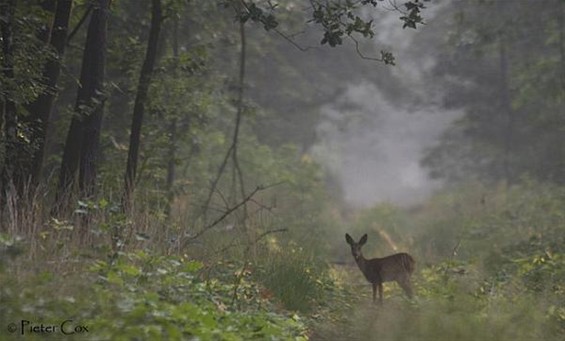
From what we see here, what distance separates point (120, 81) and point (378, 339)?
868cm

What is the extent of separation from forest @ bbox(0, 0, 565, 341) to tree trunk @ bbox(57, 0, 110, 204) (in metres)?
0.03

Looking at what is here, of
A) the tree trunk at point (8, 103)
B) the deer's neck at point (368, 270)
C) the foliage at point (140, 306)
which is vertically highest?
the tree trunk at point (8, 103)

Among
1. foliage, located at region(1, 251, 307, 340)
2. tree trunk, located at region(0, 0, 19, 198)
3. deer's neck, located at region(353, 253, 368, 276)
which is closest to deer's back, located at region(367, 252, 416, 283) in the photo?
deer's neck, located at region(353, 253, 368, 276)

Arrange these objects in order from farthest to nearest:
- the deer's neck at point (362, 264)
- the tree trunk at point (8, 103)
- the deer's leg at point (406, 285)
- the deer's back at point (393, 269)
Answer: the deer's neck at point (362, 264) → the deer's back at point (393, 269) → the deer's leg at point (406, 285) → the tree trunk at point (8, 103)

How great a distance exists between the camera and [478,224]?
59.9 feet

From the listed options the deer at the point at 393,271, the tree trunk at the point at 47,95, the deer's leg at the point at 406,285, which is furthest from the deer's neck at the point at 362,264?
the tree trunk at the point at 47,95

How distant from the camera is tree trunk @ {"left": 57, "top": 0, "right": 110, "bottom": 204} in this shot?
9844mm

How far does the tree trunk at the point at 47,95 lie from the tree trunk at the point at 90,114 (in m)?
0.33

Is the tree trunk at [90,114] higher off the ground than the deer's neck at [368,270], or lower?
higher

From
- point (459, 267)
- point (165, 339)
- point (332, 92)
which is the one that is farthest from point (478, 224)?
point (332, 92)

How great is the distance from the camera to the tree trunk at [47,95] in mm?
9805

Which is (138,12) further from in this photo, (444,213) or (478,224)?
(444,213)

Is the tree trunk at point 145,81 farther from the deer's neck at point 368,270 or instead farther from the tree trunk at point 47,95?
the deer's neck at point 368,270

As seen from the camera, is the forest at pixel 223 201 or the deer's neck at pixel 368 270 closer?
the forest at pixel 223 201
